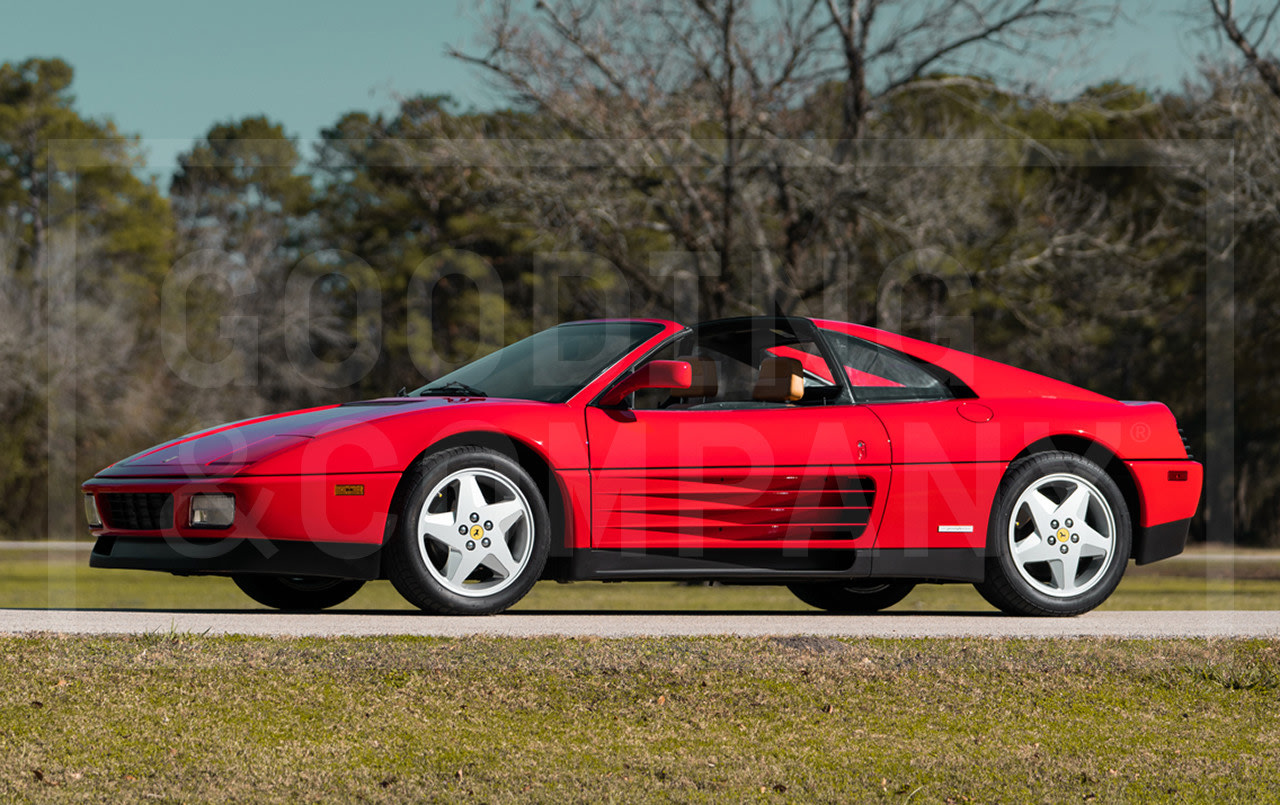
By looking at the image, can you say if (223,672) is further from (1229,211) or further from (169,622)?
(1229,211)

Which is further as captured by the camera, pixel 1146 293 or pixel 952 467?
pixel 1146 293

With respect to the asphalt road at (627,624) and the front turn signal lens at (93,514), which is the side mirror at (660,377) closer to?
the asphalt road at (627,624)

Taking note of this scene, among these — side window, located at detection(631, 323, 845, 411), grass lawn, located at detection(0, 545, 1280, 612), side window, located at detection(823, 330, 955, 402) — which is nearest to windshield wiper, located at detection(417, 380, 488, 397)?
side window, located at detection(631, 323, 845, 411)

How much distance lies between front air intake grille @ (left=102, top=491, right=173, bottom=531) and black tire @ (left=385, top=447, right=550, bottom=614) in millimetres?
1090

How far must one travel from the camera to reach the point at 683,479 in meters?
6.67

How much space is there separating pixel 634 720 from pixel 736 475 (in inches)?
85.2

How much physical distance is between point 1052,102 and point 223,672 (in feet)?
57.7

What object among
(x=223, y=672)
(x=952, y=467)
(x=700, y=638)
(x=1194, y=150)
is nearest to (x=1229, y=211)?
(x=1194, y=150)

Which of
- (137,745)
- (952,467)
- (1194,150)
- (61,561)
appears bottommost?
(61,561)

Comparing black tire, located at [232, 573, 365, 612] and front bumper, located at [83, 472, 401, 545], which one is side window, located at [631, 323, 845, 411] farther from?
black tire, located at [232, 573, 365, 612]

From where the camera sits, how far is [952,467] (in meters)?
7.04

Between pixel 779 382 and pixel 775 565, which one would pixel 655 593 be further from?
pixel 779 382

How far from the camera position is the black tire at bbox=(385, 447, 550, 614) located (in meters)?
6.32

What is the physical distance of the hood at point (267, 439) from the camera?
251 inches
